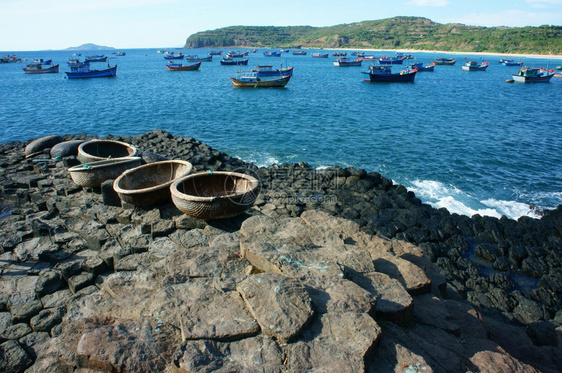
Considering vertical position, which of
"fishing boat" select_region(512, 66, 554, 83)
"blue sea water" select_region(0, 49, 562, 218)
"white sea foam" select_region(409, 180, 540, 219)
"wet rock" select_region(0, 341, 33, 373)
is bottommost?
"white sea foam" select_region(409, 180, 540, 219)

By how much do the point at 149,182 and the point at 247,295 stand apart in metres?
5.45

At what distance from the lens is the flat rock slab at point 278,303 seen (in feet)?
12.2

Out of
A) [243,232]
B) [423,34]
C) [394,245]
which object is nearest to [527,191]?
[394,245]

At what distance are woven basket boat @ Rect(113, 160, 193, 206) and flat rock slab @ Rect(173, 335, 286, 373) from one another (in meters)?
4.21

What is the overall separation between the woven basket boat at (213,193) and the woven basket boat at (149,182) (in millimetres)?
404

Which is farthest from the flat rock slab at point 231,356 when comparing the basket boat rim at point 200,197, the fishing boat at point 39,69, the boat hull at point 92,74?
the fishing boat at point 39,69

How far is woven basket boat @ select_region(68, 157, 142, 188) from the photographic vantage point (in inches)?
332

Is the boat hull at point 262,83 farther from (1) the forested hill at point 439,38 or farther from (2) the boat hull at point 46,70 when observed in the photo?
(1) the forested hill at point 439,38

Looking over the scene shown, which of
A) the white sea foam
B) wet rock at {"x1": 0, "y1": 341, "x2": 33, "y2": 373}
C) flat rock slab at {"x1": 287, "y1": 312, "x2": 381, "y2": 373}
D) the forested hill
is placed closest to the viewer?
flat rock slab at {"x1": 287, "y1": 312, "x2": 381, "y2": 373}

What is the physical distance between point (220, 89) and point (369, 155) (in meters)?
34.0

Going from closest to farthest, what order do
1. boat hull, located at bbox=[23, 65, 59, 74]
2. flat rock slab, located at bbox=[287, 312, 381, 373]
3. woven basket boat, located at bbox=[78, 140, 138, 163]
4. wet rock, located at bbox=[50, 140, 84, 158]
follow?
flat rock slab, located at bbox=[287, 312, 381, 373], woven basket boat, located at bbox=[78, 140, 138, 163], wet rock, located at bbox=[50, 140, 84, 158], boat hull, located at bbox=[23, 65, 59, 74]

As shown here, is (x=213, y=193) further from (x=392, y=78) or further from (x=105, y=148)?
(x=392, y=78)

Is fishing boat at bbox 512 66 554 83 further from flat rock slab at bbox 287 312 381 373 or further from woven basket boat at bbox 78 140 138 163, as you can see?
flat rock slab at bbox 287 312 381 373

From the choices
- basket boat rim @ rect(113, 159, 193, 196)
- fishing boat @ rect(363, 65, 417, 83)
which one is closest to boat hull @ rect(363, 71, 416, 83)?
fishing boat @ rect(363, 65, 417, 83)
